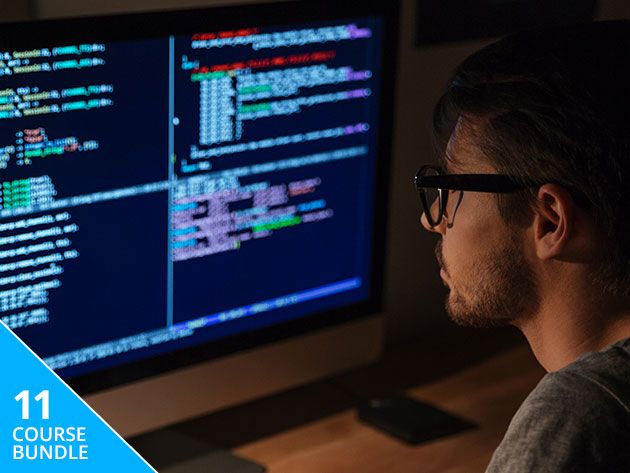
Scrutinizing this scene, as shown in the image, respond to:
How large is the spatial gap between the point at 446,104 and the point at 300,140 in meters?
0.41

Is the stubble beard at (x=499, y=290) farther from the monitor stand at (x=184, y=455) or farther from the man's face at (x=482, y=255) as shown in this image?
the monitor stand at (x=184, y=455)

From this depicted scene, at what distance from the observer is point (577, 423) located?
3.36 ft

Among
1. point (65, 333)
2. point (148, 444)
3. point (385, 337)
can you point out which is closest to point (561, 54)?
point (65, 333)

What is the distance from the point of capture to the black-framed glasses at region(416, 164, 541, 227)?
3.81ft

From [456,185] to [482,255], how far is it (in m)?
0.08

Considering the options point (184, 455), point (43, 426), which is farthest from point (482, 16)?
point (43, 426)

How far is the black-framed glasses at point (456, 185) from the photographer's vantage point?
1.16 metres

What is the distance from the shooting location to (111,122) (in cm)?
142

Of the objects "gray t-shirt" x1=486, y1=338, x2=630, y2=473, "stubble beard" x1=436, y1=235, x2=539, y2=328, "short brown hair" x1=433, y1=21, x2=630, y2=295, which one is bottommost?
Result: "gray t-shirt" x1=486, y1=338, x2=630, y2=473

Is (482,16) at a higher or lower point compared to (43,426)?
higher

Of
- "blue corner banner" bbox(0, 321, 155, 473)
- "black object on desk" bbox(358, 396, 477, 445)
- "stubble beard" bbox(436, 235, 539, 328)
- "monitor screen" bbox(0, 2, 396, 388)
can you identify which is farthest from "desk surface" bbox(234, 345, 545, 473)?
"stubble beard" bbox(436, 235, 539, 328)

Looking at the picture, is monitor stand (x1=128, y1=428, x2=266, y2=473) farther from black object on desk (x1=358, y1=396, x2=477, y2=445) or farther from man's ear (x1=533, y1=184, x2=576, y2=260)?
man's ear (x1=533, y1=184, x2=576, y2=260)

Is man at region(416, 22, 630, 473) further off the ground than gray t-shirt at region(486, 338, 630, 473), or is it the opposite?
man at region(416, 22, 630, 473)

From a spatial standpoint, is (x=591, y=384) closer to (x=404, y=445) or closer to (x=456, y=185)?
(x=456, y=185)
